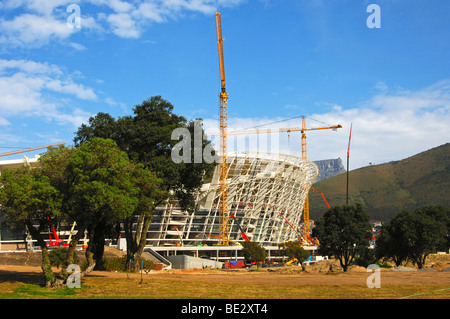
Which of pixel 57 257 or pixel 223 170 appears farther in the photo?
pixel 223 170

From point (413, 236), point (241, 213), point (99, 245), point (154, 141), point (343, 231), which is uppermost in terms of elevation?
point (154, 141)

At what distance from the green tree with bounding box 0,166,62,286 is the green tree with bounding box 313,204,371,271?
35713 mm

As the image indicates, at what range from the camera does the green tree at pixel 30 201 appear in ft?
69.2

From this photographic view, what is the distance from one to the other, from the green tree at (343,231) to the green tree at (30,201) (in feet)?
117

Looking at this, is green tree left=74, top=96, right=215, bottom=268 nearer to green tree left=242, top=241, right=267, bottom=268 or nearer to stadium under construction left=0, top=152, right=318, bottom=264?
green tree left=242, top=241, right=267, bottom=268

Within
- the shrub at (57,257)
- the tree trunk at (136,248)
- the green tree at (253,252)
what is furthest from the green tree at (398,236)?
the shrub at (57,257)

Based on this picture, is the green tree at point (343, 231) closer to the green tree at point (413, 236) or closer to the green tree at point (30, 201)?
the green tree at point (413, 236)

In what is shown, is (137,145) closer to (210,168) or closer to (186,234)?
(210,168)

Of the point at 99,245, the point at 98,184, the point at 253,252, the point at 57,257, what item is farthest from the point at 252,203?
the point at 98,184

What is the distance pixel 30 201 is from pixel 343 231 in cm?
3872

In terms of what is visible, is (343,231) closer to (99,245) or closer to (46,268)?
(99,245)

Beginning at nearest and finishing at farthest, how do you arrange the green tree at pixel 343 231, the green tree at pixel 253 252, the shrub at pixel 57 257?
the shrub at pixel 57 257 < the green tree at pixel 343 231 < the green tree at pixel 253 252

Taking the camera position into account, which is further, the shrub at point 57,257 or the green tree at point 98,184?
the shrub at point 57,257

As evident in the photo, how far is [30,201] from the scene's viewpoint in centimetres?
2092
